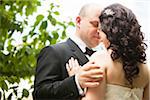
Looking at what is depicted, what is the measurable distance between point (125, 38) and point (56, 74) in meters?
0.42

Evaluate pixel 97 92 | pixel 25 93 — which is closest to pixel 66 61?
pixel 97 92

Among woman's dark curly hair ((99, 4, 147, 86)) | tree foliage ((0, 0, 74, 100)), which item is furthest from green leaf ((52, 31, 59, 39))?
woman's dark curly hair ((99, 4, 147, 86))

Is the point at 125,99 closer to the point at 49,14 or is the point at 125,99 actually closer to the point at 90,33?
the point at 90,33

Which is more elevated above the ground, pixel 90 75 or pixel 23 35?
pixel 23 35

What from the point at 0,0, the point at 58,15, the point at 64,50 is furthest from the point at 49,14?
the point at 64,50

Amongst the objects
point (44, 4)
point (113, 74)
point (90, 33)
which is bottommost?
point (113, 74)

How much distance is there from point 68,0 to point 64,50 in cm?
56

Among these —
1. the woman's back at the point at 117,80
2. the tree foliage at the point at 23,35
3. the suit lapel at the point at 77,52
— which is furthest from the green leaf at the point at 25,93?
the woman's back at the point at 117,80

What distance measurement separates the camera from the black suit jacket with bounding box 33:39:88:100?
5.07 ft

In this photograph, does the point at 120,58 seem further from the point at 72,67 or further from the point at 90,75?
the point at 72,67

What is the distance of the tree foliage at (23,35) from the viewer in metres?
1.99

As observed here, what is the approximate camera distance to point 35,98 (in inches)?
66.3

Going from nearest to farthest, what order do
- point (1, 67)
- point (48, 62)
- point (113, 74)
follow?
point (113, 74)
point (48, 62)
point (1, 67)

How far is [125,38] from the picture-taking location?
1.38 m
